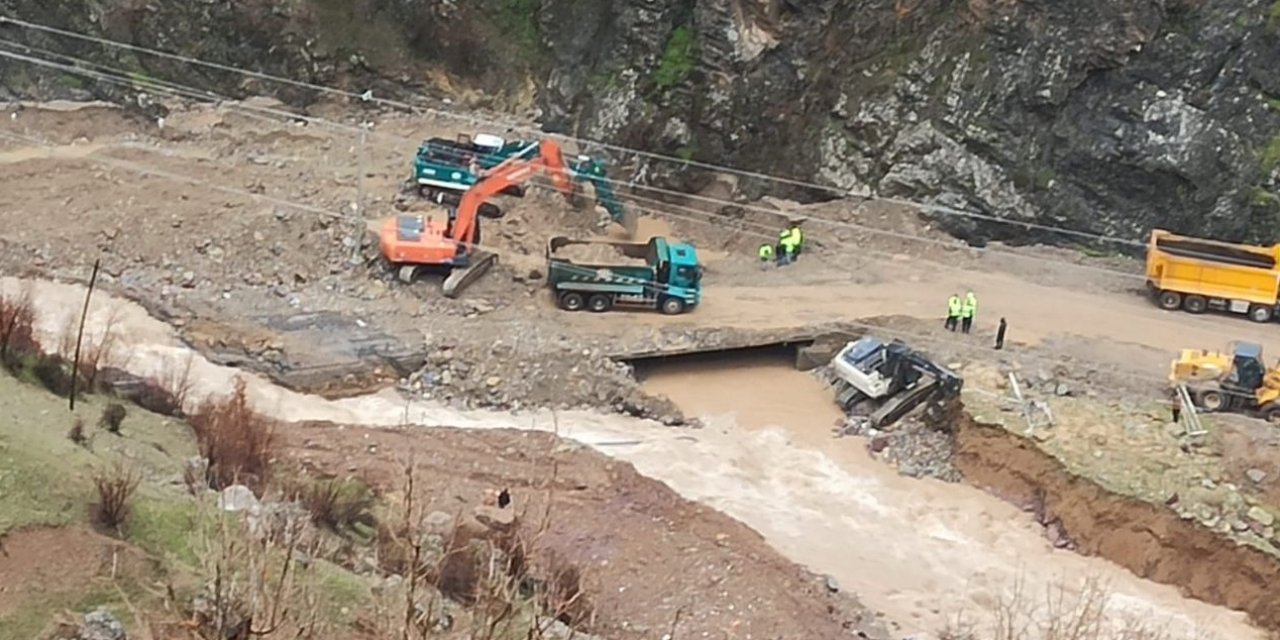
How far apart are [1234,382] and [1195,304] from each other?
5.54 meters

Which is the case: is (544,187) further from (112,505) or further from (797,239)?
(112,505)

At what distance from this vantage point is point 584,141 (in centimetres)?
4000

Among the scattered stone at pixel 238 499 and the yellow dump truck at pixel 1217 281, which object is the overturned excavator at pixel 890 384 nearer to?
the yellow dump truck at pixel 1217 281

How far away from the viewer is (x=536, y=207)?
117ft

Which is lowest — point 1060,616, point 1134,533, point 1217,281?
point 1134,533

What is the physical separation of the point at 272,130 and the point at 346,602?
2828 cm

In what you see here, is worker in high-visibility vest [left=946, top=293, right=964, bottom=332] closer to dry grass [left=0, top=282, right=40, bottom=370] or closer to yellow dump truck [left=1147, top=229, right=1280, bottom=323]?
yellow dump truck [left=1147, top=229, right=1280, bottom=323]

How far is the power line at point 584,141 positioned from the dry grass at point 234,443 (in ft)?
59.6

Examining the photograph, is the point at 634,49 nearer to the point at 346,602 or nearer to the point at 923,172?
the point at 923,172

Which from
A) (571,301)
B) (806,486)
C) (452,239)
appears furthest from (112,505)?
(452,239)

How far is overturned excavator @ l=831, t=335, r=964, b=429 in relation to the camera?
28438 mm

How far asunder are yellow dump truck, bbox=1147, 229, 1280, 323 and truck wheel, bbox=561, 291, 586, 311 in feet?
→ 44.6

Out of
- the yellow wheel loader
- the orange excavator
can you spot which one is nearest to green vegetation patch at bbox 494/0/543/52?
the orange excavator

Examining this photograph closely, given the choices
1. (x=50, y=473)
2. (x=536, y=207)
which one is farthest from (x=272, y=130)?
(x=50, y=473)
